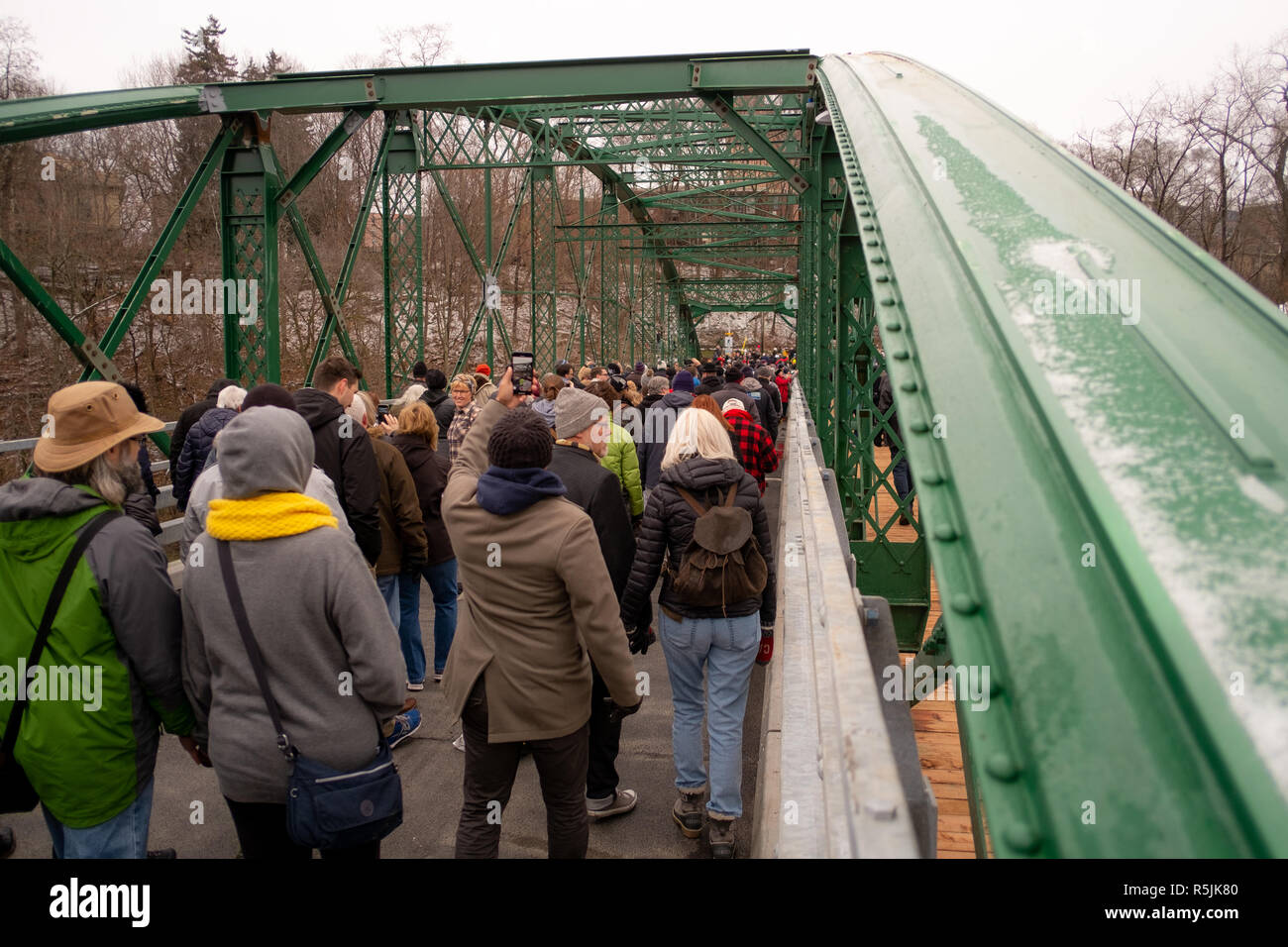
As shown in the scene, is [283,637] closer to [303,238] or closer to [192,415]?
[192,415]

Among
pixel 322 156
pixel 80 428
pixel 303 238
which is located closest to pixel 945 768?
pixel 80 428

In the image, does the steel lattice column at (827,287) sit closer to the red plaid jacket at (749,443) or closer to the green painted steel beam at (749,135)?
the green painted steel beam at (749,135)

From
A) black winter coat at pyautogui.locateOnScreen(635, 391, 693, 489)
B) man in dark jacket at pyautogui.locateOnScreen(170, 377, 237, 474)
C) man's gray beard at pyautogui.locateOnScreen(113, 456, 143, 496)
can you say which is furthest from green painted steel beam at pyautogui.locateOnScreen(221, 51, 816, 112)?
man's gray beard at pyautogui.locateOnScreen(113, 456, 143, 496)

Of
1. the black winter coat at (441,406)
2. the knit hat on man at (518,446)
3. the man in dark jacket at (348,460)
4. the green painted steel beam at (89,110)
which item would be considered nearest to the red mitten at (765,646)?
the knit hat on man at (518,446)

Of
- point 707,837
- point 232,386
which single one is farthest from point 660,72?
point 707,837

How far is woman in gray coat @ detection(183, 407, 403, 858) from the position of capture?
8.87 feet

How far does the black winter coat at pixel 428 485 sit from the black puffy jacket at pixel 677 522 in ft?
6.24

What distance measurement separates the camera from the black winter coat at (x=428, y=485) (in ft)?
19.3

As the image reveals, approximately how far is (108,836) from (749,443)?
6.09 metres

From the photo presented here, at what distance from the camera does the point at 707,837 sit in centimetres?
444

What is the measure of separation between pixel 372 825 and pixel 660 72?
748cm

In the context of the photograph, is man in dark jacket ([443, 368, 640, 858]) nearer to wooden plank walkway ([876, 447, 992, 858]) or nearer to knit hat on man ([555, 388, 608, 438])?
knit hat on man ([555, 388, 608, 438])
